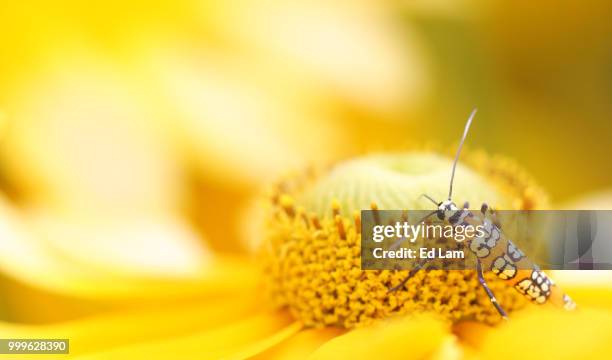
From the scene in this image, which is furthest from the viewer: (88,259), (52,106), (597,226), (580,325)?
(52,106)

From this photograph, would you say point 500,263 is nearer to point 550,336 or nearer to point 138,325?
point 550,336

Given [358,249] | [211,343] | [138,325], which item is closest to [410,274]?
[358,249]

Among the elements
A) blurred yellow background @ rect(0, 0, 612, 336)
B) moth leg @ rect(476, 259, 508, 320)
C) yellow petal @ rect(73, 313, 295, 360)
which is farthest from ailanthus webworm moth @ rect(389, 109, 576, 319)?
blurred yellow background @ rect(0, 0, 612, 336)

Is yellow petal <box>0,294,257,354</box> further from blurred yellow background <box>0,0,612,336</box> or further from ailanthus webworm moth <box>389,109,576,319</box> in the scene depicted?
ailanthus webworm moth <box>389,109,576,319</box>

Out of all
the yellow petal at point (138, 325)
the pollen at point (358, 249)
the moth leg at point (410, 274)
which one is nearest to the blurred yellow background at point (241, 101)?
the yellow petal at point (138, 325)

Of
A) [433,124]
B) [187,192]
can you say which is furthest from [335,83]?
[187,192]

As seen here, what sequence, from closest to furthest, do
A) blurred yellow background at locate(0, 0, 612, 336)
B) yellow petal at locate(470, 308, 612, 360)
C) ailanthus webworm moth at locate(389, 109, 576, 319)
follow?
1. yellow petal at locate(470, 308, 612, 360)
2. ailanthus webworm moth at locate(389, 109, 576, 319)
3. blurred yellow background at locate(0, 0, 612, 336)

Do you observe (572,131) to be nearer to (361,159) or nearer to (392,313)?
(361,159)
